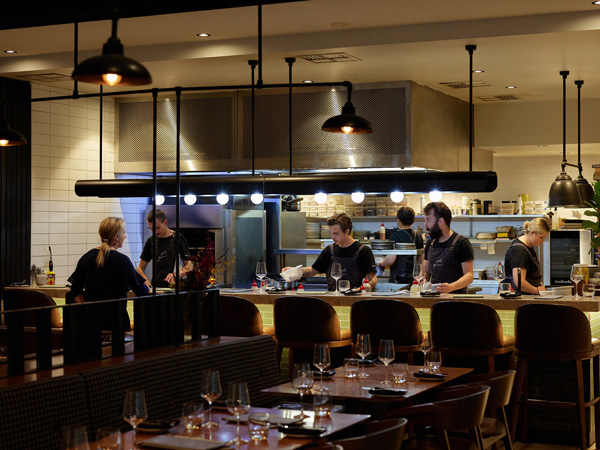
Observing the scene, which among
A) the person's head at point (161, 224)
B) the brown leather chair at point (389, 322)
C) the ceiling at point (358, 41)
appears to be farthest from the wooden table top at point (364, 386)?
the person's head at point (161, 224)

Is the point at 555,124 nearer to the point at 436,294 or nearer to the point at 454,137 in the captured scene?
the point at 454,137

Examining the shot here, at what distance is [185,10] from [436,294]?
124 inches

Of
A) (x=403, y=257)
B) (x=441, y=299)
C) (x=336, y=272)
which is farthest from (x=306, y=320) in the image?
(x=403, y=257)

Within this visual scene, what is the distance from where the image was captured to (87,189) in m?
9.09

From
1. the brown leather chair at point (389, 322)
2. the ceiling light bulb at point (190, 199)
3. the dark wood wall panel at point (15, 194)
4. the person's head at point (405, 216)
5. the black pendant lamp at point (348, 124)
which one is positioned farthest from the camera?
the person's head at point (405, 216)

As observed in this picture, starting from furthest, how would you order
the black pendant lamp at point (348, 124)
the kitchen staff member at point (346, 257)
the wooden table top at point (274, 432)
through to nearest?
the kitchen staff member at point (346, 257)
the black pendant lamp at point (348, 124)
the wooden table top at point (274, 432)

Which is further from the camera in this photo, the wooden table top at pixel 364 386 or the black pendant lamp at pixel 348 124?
the black pendant lamp at pixel 348 124

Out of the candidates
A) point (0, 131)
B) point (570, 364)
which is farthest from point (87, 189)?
point (570, 364)

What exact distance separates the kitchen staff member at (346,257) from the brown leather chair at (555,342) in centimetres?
199

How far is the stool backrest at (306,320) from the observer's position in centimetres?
684

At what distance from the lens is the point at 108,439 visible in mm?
3086

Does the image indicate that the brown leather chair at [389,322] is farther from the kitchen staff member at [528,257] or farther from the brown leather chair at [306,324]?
the kitchen staff member at [528,257]

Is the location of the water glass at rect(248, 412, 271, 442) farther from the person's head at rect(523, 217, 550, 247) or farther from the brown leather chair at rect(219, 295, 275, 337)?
the person's head at rect(523, 217, 550, 247)

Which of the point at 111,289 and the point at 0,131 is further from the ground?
the point at 0,131
